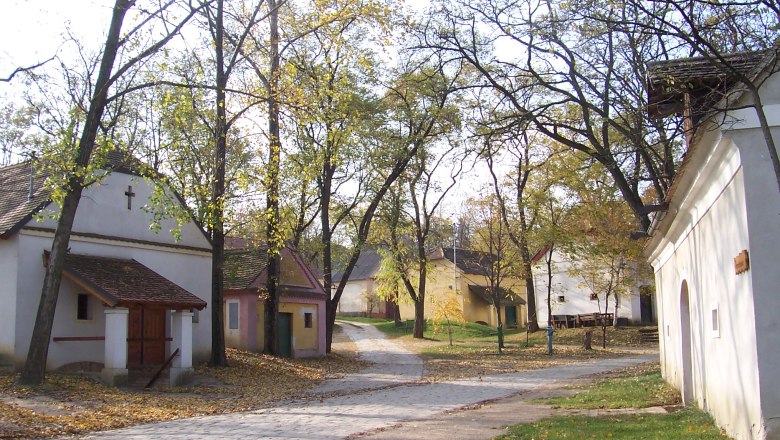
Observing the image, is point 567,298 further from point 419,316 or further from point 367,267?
point 367,267

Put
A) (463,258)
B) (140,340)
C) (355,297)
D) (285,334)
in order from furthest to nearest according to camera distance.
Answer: (355,297) < (463,258) < (285,334) < (140,340)

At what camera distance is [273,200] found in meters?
25.6

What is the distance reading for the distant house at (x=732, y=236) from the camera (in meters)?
7.81

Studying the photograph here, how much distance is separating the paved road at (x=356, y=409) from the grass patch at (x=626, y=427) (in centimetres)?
279

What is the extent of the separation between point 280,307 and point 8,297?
13371 mm

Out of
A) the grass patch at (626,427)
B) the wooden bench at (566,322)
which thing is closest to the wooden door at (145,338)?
the grass patch at (626,427)

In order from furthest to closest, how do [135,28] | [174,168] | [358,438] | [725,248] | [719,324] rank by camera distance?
[174,168], [135,28], [358,438], [719,324], [725,248]

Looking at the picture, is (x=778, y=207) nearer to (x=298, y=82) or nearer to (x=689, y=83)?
(x=689, y=83)

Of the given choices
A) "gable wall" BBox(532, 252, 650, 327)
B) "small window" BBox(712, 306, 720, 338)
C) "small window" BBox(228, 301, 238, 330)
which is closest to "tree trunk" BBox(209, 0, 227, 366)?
"small window" BBox(228, 301, 238, 330)

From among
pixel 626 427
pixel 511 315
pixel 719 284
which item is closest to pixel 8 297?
pixel 626 427

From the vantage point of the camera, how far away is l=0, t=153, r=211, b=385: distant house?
19438 millimetres

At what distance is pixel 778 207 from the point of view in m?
7.86

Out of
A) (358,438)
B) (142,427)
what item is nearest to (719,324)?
(358,438)

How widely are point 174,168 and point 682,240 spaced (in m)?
17.7
